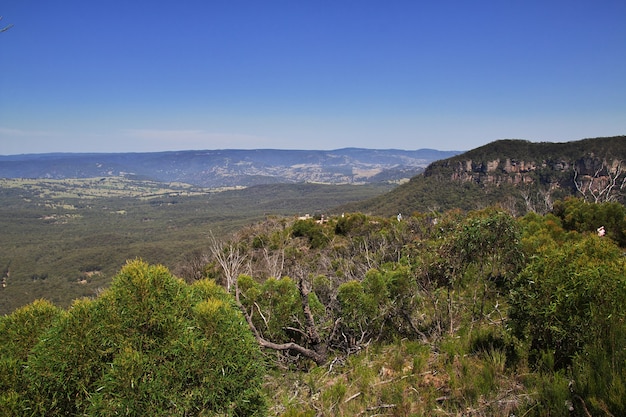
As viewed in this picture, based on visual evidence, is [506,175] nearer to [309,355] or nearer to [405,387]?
[309,355]

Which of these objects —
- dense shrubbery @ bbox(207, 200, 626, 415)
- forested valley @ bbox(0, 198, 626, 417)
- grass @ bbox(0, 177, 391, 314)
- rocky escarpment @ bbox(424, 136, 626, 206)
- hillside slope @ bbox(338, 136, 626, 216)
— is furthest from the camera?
grass @ bbox(0, 177, 391, 314)

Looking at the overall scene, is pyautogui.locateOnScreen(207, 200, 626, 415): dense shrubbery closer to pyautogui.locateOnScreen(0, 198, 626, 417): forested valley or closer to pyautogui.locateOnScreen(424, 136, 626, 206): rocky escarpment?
pyautogui.locateOnScreen(0, 198, 626, 417): forested valley

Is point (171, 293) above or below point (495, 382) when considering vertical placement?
above

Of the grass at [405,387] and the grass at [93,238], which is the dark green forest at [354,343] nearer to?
the grass at [405,387]

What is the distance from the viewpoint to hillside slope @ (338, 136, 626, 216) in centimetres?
6288

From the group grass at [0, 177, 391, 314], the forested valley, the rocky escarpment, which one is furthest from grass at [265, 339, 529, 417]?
the rocky escarpment

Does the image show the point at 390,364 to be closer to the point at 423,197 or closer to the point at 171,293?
the point at 171,293

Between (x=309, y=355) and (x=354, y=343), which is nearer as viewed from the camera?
(x=309, y=355)

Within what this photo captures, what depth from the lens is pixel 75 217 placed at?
536ft

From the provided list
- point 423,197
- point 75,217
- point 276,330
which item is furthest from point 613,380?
point 75,217

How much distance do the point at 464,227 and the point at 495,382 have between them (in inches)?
118

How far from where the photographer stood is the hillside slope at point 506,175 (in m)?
62.9

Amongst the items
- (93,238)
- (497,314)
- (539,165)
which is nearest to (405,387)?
(497,314)

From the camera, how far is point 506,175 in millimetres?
78062
